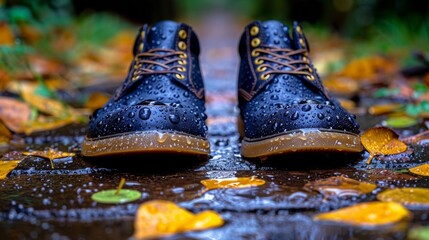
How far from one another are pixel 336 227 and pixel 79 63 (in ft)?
13.0

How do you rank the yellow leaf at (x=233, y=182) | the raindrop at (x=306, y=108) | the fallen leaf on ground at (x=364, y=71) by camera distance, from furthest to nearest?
the fallen leaf on ground at (x=364, y=71) < the raindrop at (x=306, y=108) < the yellow leaf at (x=233, y=182)

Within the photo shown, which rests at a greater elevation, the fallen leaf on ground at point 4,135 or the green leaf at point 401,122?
Result: the fallen leaf on ground at point 4,135

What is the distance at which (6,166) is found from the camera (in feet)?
4.95

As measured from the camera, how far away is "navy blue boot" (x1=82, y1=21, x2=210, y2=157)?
55.5 inches

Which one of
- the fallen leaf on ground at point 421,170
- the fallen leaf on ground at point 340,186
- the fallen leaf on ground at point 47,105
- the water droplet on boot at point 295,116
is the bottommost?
the fallen leaf on ground at point 340,186

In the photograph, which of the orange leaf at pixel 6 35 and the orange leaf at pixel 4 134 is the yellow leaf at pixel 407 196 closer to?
the orange leaf at pixel 4 134

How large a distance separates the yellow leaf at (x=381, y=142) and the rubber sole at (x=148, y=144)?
1.66 ft

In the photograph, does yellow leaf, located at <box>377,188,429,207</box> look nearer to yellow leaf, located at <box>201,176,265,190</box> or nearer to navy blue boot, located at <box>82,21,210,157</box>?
yellow leaf, located at <box>201,176,265,190</box>

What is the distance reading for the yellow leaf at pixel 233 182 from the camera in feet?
4.18

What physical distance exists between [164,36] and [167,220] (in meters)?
0.95

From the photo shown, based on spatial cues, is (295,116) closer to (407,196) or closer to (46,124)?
(407,196)

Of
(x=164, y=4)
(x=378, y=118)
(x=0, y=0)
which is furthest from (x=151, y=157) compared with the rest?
(x=164, y=4)

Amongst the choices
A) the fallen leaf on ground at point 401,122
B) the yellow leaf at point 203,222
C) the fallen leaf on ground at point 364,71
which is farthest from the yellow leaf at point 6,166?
the fallen leaf on ground at point 364,71

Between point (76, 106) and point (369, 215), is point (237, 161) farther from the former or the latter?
point (76, 106)
